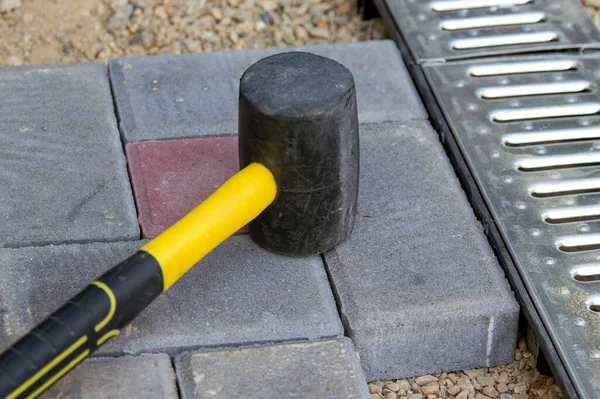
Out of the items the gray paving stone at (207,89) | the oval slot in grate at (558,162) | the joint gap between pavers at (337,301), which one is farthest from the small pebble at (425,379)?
the gray paving stone at (207,89)

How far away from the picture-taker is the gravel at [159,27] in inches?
97.5

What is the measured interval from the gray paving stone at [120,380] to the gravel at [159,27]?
112 cm

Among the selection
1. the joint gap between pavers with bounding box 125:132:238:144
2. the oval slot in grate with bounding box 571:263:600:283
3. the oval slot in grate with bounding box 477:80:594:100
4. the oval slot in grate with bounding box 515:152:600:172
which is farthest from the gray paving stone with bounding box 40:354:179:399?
the oval slot in grate with bounding box 477:80:594:100

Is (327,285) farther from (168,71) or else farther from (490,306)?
(168,71)

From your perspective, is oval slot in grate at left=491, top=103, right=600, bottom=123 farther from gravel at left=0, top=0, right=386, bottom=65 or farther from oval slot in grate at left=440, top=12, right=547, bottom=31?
gravel at left=0, top=0, right=386, bottom=65

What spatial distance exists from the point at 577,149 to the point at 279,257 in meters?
0.72

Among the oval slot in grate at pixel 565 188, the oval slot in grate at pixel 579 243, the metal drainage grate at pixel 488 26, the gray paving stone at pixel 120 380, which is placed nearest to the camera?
the gray paving stone at pixel 120 380

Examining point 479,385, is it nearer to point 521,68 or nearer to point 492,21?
point 521,68

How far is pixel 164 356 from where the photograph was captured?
1577 millimetres

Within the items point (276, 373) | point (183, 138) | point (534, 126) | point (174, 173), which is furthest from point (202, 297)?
point (534, 126)

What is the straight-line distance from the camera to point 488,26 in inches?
93.8

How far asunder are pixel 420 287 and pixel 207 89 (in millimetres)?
734

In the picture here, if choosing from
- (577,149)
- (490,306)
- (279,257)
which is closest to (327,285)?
(279,257)

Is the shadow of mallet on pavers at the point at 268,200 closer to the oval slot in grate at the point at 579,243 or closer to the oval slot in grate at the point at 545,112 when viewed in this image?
the oval slot in grate at the point at 579,243
